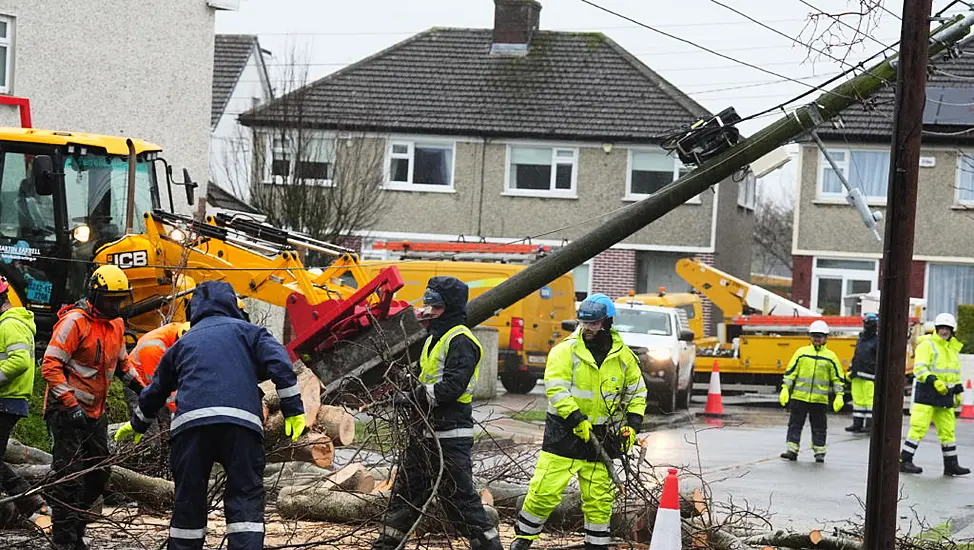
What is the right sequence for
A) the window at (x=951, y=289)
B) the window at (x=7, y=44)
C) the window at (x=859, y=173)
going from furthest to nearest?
the window at (x=859, y=173)
the window at (x=951, y=289)
the window at (x=7, y=44)

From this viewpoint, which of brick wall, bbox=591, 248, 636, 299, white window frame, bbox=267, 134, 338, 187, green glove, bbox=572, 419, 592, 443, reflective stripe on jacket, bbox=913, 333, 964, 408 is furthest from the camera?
brick wall, bbox=591, 248, 636, 299

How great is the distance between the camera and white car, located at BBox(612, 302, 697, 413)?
20656mm

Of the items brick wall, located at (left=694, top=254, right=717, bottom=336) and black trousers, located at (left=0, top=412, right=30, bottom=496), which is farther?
brick wall, located at (left=694, top=254, right=717, bottom=336)

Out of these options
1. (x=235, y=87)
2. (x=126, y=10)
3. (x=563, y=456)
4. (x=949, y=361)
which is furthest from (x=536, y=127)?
(x=563, y=456)

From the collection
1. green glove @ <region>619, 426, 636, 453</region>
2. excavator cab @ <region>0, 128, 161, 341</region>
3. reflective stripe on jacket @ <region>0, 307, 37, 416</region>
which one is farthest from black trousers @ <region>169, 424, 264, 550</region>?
excavator cab @ <region>0, 128, 161, 341</region>

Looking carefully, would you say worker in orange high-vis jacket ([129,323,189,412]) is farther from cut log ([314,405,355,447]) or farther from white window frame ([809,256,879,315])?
white window frame ([809,256,879,315])

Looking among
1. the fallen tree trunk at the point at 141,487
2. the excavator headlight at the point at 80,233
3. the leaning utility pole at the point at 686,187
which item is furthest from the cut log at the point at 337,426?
the excavator headlight at the point at 80,233

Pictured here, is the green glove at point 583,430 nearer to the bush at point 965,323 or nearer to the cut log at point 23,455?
the cut log at point 23,455

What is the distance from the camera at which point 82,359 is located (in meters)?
8.36

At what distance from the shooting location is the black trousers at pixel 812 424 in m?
15.6

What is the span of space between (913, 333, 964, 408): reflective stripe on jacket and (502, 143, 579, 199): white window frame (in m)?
19.2

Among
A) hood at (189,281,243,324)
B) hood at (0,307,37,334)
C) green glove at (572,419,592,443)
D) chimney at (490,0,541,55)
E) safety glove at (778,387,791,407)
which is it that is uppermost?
chimney at (490,0,541,55)

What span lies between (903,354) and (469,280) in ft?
49.1

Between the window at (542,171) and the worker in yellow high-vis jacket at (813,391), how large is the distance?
58.6ft
